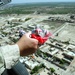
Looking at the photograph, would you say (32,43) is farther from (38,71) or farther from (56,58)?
(56,58)

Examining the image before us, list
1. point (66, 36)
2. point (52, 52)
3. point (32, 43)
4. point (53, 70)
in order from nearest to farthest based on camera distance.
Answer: point (32, 43) → point (53, 70) → point (52, 52) → point (66, 36)

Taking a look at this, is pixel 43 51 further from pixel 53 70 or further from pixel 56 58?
pixel 53 70

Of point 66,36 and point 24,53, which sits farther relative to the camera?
point 66,36

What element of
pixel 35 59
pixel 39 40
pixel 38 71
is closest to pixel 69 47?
pixel 35 59

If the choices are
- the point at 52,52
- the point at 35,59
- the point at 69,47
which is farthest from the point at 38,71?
the point at 69,47

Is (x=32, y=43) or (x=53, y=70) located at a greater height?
(x=32, y=43)

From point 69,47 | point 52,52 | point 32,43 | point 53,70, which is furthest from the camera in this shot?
point 69,47
